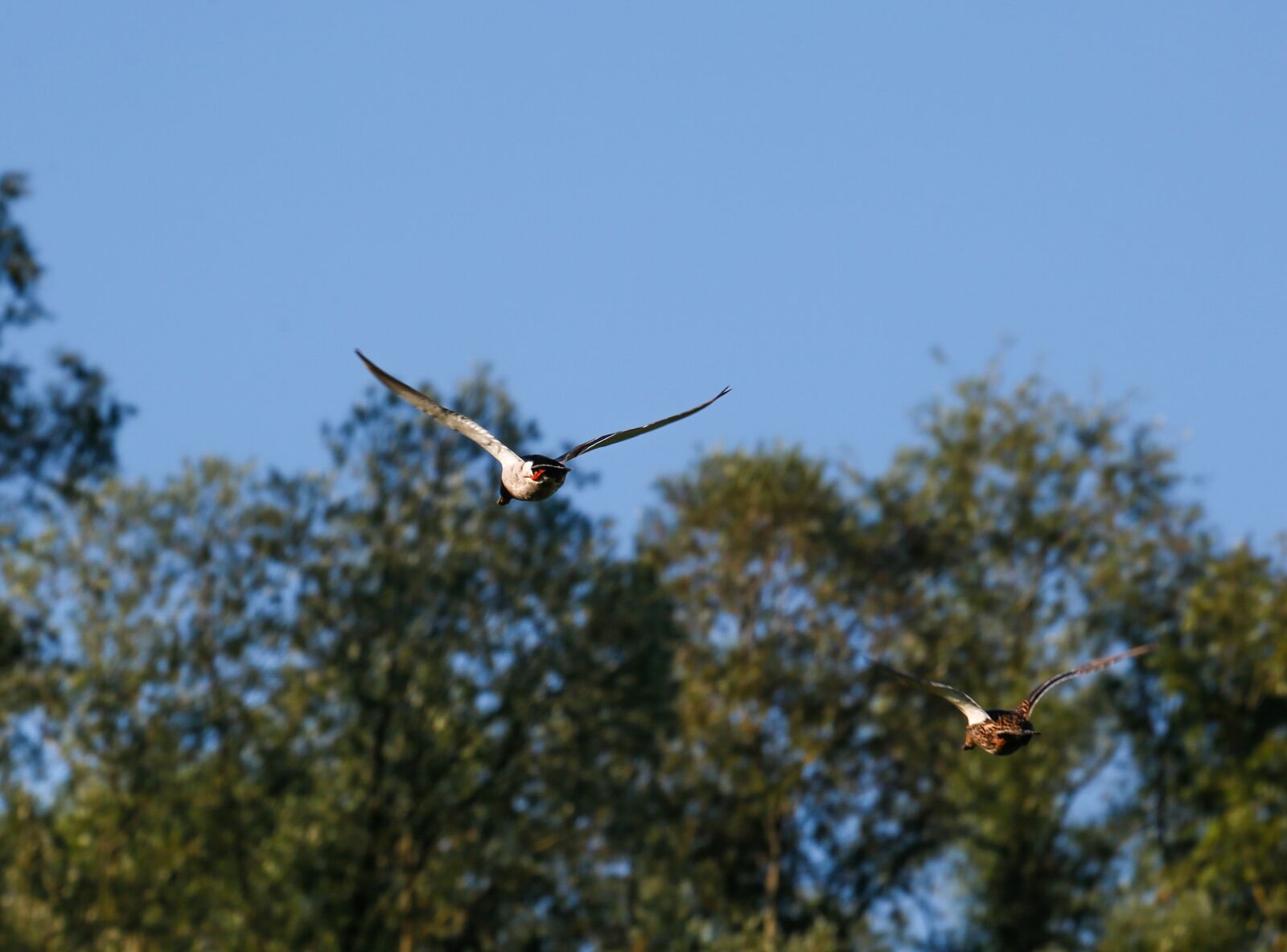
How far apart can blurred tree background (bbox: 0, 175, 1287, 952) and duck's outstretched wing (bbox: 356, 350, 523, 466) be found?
2253 centimetres

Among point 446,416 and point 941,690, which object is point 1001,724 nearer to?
point 941,690

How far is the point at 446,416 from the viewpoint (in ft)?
50.9

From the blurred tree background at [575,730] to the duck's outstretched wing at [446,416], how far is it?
22528 mm

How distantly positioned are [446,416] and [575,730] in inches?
1062

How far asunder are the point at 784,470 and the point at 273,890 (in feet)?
66.3

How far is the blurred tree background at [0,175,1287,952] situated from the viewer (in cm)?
3947

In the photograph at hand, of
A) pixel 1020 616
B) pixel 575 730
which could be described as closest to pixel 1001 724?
pixel 575 730

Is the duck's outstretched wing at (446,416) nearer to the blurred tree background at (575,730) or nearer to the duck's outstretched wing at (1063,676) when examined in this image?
the duck's outstretched wing at (1063,676)

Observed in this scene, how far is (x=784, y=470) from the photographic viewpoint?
54.6m

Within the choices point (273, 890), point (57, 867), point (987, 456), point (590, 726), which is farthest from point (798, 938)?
point (987, 456)

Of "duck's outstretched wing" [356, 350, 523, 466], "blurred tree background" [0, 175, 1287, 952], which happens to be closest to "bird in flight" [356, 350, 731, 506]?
"duck's outstretched wing" [356, 350, 523, 466]

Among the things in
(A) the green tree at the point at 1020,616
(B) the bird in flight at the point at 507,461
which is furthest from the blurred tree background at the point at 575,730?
(B) the bird in flight at the point at 507,461

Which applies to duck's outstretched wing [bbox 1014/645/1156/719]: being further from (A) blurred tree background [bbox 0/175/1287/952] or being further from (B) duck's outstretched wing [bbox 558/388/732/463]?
(A) blurred tree background [bbox 0/175/1287/952]

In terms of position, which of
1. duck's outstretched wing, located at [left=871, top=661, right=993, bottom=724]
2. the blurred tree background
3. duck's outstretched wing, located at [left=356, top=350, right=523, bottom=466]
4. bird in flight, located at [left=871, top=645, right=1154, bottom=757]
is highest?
the blurred tree background
